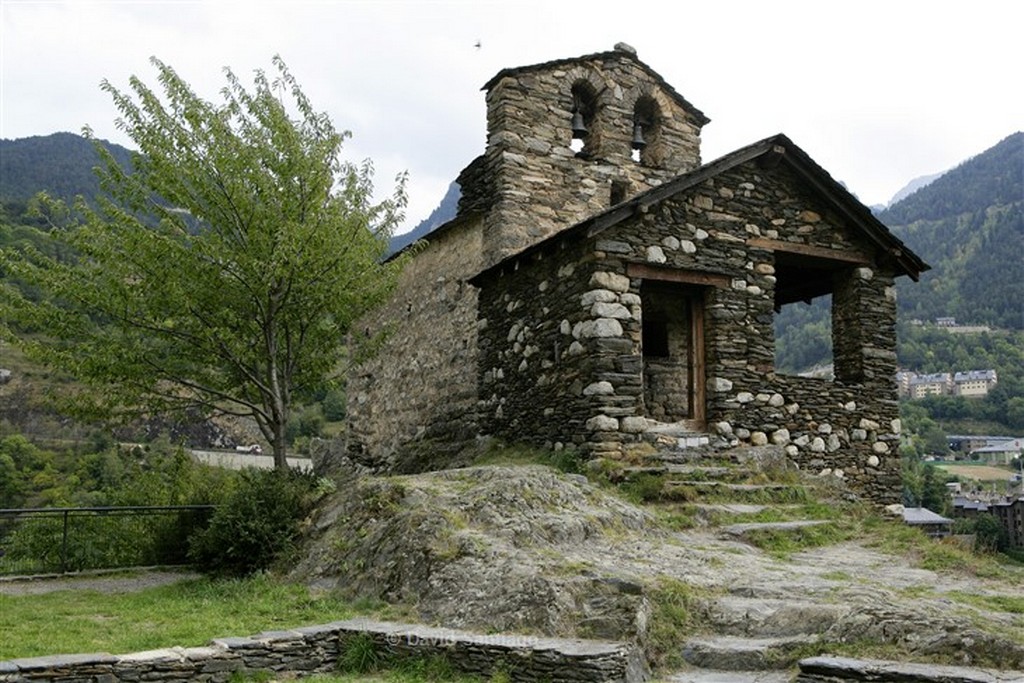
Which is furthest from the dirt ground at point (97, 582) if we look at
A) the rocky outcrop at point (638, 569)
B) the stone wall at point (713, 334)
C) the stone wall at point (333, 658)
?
the stone wall at point (713, 334)

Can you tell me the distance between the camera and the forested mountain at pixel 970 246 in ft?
311

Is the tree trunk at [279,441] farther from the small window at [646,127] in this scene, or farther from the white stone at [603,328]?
the small window at [646,127]

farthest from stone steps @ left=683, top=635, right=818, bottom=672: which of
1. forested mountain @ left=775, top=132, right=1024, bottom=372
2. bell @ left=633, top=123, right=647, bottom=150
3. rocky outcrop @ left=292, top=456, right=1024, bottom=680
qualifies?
forested mountain @ left=775, top=132, right=1024, bottom=372

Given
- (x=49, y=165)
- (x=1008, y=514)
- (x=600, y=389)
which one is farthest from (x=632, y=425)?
(x=49, y=165)

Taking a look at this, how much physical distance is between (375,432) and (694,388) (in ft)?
32.6

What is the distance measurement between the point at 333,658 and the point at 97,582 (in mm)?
5661

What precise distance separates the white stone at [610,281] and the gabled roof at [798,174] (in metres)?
0.55

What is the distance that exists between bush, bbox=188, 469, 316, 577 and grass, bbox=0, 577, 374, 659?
44 centimetres

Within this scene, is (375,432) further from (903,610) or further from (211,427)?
(211,427)

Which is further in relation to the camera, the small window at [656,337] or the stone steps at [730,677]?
the small window at [656,337]

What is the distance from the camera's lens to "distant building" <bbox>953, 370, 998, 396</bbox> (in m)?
82.2

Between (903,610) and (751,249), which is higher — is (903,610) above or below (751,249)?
below

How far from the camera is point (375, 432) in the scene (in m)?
20.7

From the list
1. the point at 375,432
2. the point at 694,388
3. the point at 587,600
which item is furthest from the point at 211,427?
the point at 587,600
